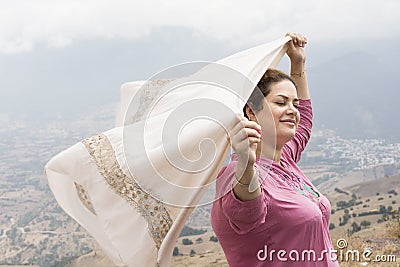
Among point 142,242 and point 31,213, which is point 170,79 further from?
point 31,213

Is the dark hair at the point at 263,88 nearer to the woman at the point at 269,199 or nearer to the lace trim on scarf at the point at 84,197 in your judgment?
the woman at the point at 269,199

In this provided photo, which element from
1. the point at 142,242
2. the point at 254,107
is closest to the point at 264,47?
the point at 254,107

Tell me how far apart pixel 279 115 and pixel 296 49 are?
3.52 ft

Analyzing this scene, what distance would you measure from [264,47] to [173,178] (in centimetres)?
126

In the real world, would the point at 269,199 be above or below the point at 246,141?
below

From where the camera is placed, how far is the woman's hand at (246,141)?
1.92 meters

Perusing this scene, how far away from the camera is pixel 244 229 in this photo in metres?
2.20

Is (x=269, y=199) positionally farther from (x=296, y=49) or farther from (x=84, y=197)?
(x=296, y=49)

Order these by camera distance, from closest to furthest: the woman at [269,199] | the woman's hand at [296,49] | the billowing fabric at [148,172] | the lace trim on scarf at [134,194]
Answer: the woman at [269,199] → the billowing fabric at [148,172] → the lace trim on scarf at [134,194] → the woman's hand at [296,49]

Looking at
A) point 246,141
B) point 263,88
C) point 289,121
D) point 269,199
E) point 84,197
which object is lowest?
point 84,197

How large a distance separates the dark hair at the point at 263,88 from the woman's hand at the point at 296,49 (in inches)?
26.6

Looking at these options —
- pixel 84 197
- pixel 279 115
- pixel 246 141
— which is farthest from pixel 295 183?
pixel 84 197

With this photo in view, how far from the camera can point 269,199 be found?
7.47 feet

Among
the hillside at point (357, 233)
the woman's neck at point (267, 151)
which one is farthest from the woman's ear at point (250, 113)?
the hillside at point (357, 233)
